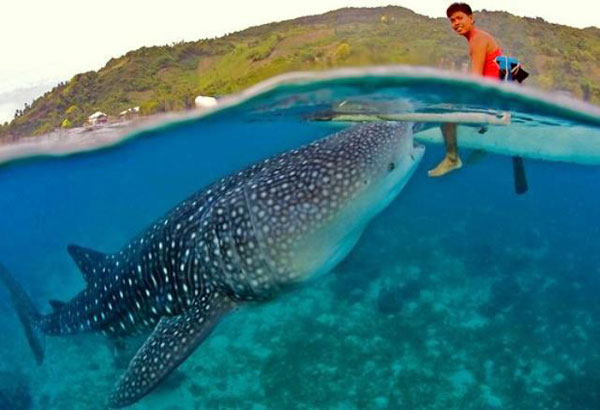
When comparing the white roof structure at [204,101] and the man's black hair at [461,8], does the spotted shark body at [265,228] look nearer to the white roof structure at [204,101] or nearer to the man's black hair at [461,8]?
the man's black hair at [461,8]

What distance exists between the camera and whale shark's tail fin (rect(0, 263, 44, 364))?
30.1ft

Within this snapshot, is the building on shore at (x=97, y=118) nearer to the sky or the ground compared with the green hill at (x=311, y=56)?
nearer to the ground

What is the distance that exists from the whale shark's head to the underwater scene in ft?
0.06

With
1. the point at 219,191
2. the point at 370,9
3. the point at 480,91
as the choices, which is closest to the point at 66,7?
the point at 219,191

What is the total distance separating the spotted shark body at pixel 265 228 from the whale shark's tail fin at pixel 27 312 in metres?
4.14

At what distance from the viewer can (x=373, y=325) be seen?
40.6 feet

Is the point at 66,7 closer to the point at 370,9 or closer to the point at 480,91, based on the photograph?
the point at 370,9

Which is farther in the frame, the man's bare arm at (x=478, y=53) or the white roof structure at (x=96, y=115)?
the white roof structure at (x=96, y=115)

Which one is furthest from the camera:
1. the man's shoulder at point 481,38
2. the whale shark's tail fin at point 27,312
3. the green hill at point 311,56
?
the whale shark's tail fin at point 27,312

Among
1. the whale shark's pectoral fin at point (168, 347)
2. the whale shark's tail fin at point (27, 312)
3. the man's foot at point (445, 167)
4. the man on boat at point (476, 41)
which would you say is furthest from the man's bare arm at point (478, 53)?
the whale shark's tail fin at point (27, 312)

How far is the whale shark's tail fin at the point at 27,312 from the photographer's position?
9.19m

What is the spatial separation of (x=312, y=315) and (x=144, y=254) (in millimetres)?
7332

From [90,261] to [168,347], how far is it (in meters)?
2.65

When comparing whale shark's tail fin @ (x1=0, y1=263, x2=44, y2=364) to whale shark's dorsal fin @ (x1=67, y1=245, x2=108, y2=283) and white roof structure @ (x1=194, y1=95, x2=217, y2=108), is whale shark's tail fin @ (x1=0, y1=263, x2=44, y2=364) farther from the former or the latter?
white roof structure @ (x1=194, y1=95, x2=217, y2=108)
